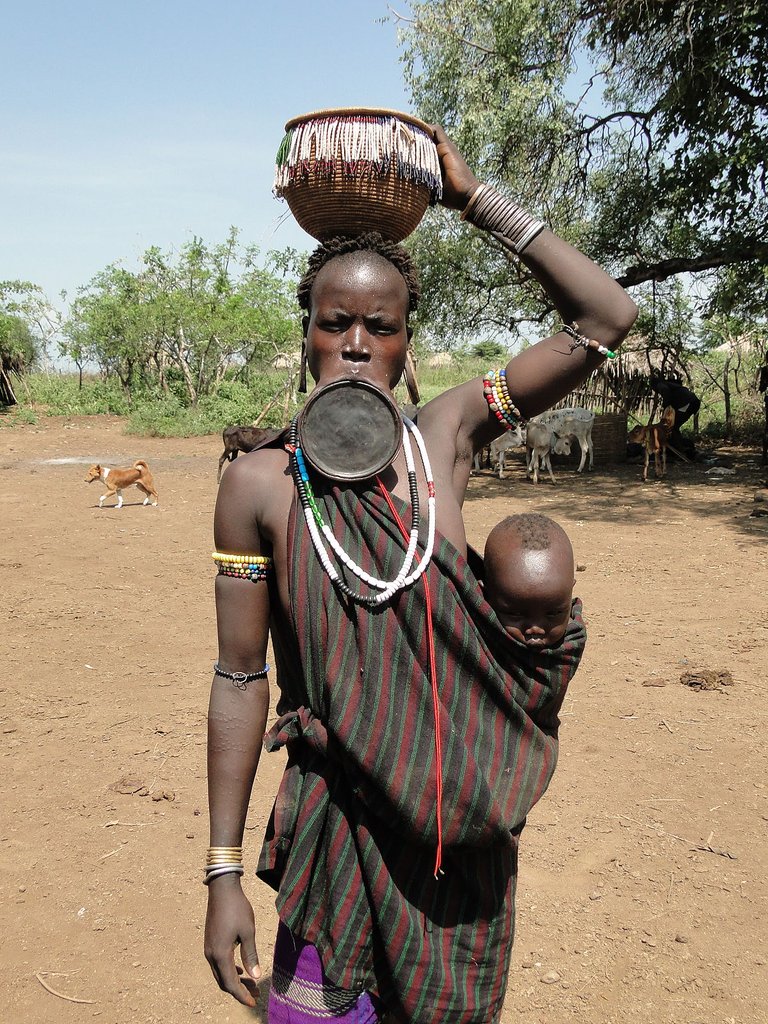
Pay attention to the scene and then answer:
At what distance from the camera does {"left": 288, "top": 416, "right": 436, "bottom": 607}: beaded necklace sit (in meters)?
1.31

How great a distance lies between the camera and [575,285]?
153 cm

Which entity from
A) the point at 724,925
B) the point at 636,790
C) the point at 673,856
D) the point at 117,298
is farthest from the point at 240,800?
the point at 117,298

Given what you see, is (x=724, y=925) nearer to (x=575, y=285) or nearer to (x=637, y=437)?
(x=575, y=285)

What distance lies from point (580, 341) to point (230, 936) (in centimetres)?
117

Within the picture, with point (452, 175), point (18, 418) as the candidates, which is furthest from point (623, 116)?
point (18, 418)

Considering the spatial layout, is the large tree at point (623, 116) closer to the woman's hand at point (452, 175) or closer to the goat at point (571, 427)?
the goat at point (571, 427)

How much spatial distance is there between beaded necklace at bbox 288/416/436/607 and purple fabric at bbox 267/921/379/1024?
62 cm

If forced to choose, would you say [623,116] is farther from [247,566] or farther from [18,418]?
[18,418]

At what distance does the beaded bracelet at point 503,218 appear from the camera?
5.03 ft

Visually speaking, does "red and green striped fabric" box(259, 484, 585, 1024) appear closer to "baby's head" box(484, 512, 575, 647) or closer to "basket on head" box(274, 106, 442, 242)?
"baby's head" box(484, 512, 575, 647)

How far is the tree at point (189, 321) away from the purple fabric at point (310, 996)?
2257 centimetres

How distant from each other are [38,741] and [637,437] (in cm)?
1173

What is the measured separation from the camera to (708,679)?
16.3 feet

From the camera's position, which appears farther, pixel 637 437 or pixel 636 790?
pixel 637 437
